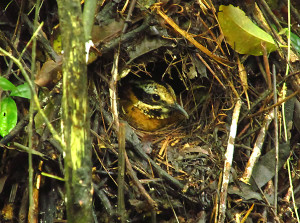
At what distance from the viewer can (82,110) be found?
179 centimetres

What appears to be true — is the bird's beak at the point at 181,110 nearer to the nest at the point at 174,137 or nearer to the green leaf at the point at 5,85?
the nest at the point at 174,137

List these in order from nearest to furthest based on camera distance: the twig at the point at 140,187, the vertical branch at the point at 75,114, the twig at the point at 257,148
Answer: the vertical branch at the point at 75,114 → the twig at the point at 140,187 → the twig at the point at 257,148

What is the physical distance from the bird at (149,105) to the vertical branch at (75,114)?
8.21ft

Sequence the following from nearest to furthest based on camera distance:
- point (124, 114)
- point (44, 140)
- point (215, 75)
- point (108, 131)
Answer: point (44, 140) → point (108, 131) → point (215, 75) → point (124, 114)

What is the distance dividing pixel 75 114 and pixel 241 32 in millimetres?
1938

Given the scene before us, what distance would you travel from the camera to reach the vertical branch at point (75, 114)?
5.80 ft

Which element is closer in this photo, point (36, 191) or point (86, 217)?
point (86, 217)

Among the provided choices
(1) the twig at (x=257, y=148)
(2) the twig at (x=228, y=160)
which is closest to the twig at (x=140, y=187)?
(2) the twig at (x=228, y=160)

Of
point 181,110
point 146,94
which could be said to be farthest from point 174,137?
point 146,94

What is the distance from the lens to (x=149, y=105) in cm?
446

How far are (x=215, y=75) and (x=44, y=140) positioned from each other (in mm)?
1471

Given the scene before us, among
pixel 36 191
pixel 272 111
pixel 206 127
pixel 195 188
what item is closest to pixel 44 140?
pixel 36 191

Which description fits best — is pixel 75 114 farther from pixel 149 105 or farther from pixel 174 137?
pixel 149 105

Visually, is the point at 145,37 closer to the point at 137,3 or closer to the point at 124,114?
the point at 137,3
